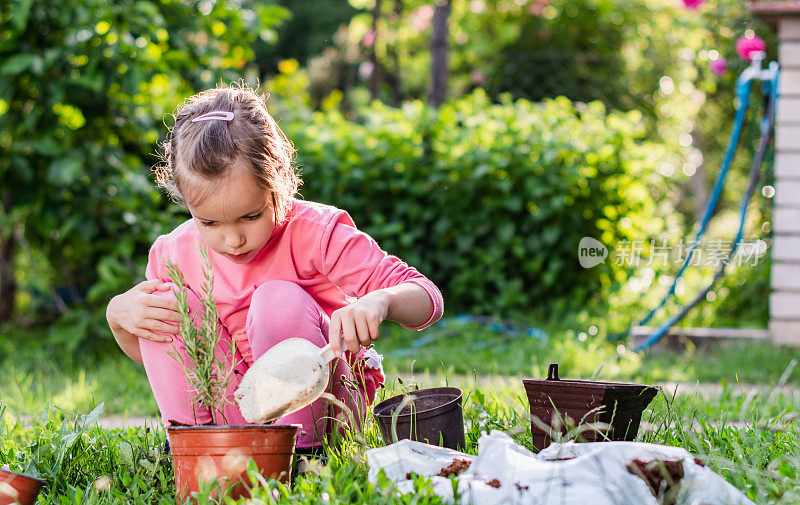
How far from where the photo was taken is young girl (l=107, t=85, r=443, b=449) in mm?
1812

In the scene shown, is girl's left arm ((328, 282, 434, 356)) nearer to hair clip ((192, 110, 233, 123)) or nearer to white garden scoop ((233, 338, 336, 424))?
white garden scoop ((233, 338, 336, 424))

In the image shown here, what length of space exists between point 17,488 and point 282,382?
0.54 metres

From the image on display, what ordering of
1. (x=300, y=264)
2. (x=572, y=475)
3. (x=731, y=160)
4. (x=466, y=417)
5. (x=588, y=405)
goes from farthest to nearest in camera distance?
(x=731, y=160) → (x=466, y=417) → (x=300, y=264) → (x=588, y=405) → (x=572, y=475)

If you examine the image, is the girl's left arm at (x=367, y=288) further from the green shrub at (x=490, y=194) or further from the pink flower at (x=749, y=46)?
the pink flower at (x=749, y=46)

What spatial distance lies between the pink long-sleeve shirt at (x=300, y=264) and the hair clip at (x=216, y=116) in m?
0.29

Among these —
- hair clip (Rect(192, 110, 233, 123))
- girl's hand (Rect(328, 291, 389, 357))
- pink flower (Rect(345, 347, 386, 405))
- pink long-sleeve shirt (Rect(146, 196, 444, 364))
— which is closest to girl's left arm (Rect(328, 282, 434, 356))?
girl's hand (Rect(328, 291, 389, 357))

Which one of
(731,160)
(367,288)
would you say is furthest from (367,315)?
(731,160)

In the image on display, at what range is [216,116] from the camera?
74.4 inches

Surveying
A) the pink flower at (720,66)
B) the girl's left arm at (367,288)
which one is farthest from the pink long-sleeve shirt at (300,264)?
the pink flower at (720,66)

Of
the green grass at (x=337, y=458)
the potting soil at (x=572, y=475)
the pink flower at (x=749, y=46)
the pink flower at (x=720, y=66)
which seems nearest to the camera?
the potting soil at (x=572, y=475)

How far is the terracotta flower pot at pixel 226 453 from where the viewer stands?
1.55 meters

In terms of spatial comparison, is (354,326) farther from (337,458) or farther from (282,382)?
(337,458)

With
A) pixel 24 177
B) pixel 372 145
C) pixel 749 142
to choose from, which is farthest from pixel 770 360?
pixel 24 177

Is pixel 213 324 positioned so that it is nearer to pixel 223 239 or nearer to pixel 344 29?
pixel 223 239
